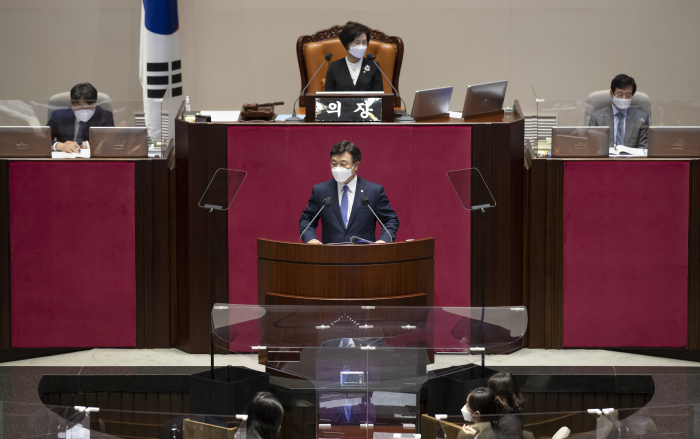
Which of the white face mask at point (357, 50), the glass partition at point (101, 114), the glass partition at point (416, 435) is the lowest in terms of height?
the glass partition at point (416, 435)

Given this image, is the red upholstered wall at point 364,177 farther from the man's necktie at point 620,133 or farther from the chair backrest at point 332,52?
the chair backrest at point 332,52

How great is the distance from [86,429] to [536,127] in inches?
137

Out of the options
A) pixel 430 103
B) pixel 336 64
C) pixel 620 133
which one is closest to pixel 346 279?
pixel 430 103

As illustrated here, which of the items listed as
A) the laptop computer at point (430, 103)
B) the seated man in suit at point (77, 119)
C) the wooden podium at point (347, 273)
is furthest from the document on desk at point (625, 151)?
the seated man in suit at point (77, 119)

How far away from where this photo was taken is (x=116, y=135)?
5812 millimetres

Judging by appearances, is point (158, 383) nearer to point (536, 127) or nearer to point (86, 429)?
point (86, 429)

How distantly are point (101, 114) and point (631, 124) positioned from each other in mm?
3369

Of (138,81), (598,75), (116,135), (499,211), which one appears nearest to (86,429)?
(116,135)

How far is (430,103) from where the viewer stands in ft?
19.2

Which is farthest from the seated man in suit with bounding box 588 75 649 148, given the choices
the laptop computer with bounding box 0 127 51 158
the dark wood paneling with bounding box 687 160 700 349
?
the laptop computer with bounding box 0 127 51 158

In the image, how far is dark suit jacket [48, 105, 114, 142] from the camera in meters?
5.88

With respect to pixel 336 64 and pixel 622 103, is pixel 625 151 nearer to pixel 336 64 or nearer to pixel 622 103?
pixel 622 103

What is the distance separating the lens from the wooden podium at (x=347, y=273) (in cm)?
484

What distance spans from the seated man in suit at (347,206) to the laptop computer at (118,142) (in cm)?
129
